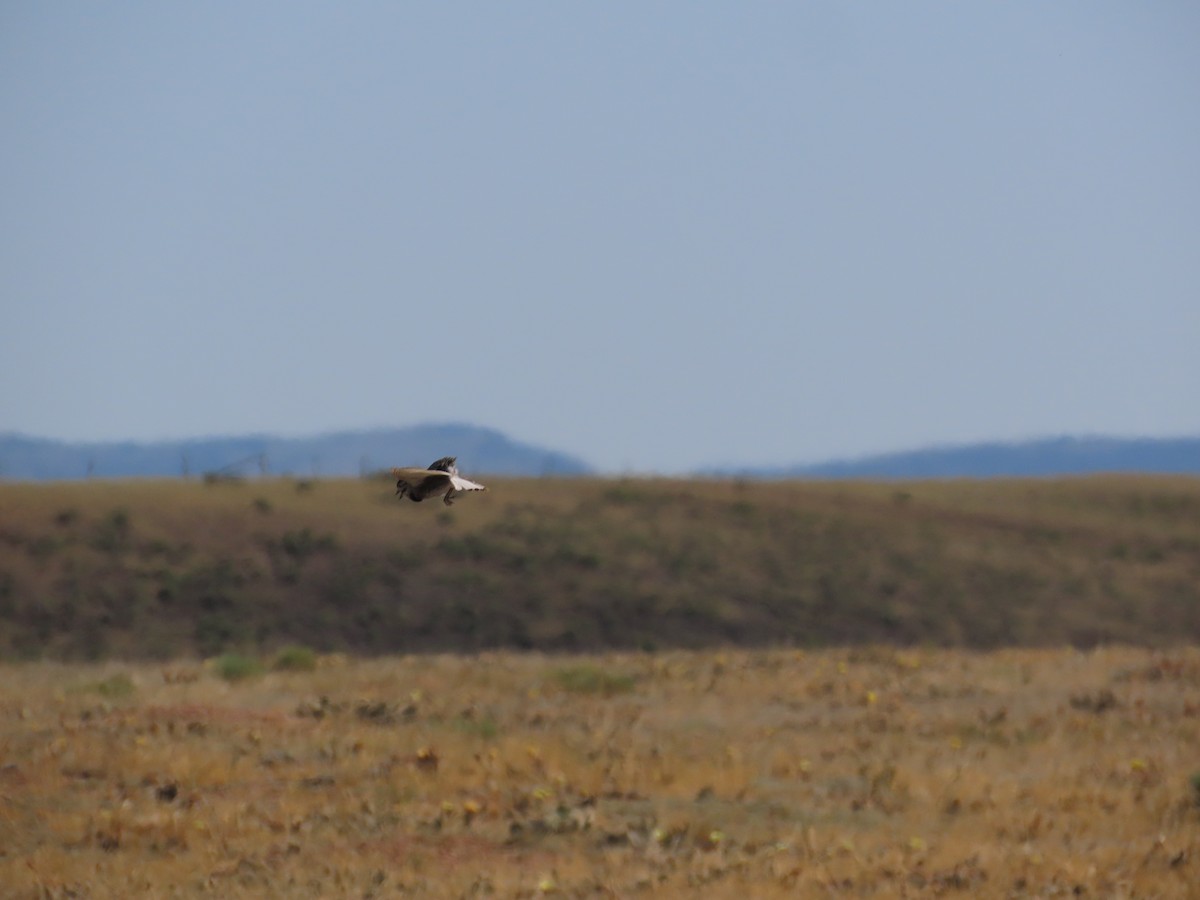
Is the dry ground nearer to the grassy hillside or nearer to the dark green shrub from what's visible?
the dark green shrub

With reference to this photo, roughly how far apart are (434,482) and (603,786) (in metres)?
12.1

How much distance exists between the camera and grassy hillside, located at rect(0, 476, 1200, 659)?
4744 centimetres

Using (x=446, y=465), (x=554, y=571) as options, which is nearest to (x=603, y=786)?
(x=446, y=465)

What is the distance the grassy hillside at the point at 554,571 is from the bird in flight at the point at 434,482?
3986 centimetres

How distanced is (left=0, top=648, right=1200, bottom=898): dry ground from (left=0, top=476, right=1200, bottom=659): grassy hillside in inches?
856

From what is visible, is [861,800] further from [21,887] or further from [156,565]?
[156,565]

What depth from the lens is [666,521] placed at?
59.9 meters

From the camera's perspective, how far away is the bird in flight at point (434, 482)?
5410mm

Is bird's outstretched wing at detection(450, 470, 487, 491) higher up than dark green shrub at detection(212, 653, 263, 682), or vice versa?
bird's outstretched wing at detection(450, 470, 487, 491)

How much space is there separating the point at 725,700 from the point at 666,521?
1420 inches

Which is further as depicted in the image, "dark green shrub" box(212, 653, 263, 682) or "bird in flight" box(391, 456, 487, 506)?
"dark green shrub" box(212, 653, 263, 682)

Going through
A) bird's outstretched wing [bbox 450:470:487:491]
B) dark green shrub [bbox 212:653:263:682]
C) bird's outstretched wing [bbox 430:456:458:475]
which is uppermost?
bird's outstretched wing [bbox 430:456:458:475]

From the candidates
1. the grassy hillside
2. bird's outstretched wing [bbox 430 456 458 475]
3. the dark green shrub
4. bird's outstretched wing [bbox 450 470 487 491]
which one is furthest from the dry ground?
the grassy hillside

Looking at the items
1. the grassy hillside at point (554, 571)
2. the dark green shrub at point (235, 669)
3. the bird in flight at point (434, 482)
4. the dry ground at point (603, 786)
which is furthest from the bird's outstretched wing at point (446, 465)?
the grassy hillside at point (554, 571)
